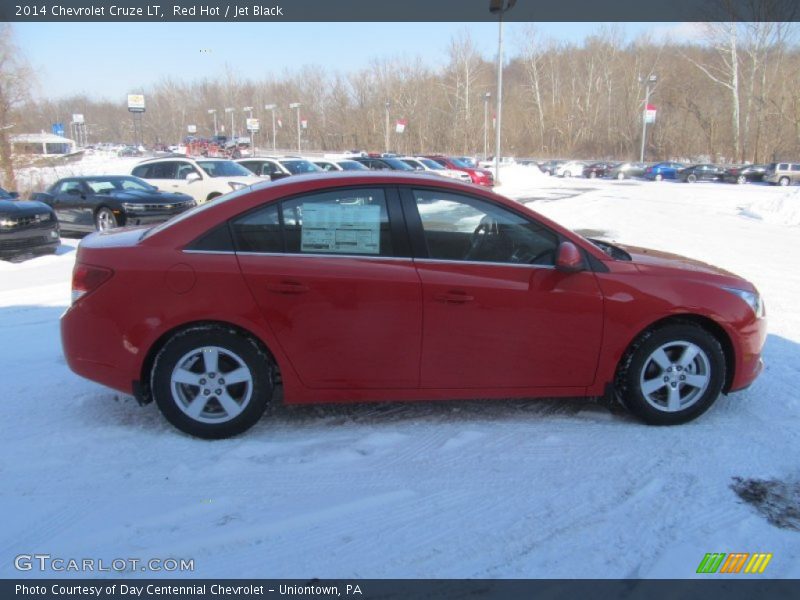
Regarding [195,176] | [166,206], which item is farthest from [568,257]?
[195,176]

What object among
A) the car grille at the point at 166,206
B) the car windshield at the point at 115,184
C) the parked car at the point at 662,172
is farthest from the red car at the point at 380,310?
the parked car at the point at 662,172

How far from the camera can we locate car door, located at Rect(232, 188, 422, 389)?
11.5 ft

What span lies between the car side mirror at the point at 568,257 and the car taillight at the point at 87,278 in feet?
8.72

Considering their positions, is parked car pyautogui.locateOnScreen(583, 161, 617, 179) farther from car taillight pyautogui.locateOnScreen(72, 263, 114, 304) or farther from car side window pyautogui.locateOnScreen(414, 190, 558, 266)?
car taillight pyautogui.locateOnScreen(72, 263, 114, 304)

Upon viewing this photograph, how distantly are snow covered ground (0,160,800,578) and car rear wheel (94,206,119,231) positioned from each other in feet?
29.2

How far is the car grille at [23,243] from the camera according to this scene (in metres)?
9.86

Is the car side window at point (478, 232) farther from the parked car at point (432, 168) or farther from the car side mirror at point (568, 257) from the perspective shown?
the parked car at point (432, 168)

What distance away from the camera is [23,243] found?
10.1 metres

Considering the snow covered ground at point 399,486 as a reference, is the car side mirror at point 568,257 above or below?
above

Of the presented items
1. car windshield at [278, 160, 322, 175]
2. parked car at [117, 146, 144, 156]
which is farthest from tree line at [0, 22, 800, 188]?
car windshield at [278, 160, 322, 175]

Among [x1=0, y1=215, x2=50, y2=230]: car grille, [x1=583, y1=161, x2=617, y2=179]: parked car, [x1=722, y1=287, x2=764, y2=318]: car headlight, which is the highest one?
[x1=583, y1=161, x2=617, y2=179]: parked car

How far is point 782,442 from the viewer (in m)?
3.62
